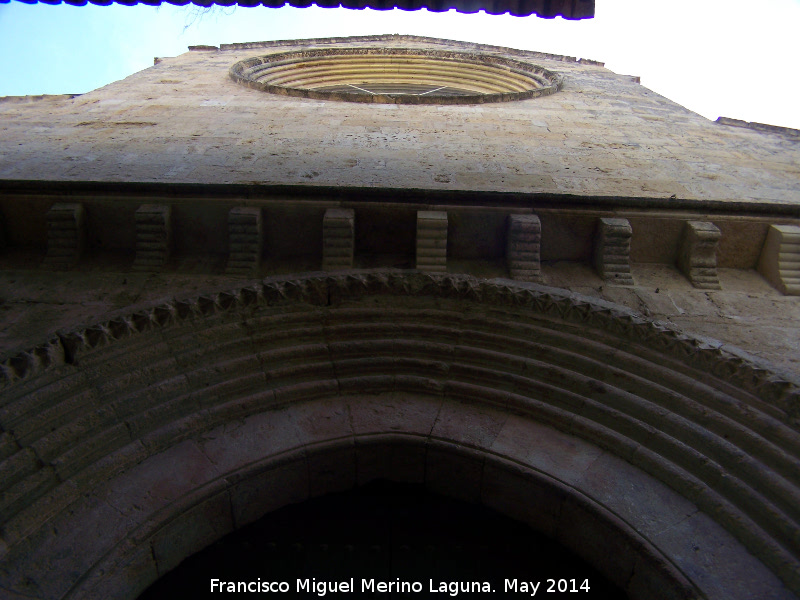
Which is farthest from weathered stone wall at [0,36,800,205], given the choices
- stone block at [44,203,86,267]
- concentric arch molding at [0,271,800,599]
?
concentric arch molding at [0,271,800,599]

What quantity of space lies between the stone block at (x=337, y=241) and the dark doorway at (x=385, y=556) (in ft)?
5.12

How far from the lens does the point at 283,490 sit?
339 centimetres

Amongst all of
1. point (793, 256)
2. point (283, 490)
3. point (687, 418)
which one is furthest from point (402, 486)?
point (793, 256)

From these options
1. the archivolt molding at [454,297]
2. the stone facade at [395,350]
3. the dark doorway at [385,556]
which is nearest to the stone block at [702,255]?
the stone facade at [395,350]

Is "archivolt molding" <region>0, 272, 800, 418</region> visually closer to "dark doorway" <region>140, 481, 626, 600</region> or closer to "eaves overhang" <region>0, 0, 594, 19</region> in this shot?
"dark doorway" <region>140, 481, 626, 600</region>

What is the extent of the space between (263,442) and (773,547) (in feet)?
8.48

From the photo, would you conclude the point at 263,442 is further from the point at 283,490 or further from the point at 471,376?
the point at 471,376

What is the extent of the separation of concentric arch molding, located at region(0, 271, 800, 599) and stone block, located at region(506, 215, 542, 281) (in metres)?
0.36

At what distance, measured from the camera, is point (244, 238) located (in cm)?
434

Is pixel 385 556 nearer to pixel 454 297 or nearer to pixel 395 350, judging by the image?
pixel 395 350

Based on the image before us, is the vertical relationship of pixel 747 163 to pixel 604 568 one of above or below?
above

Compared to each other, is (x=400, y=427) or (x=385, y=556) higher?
(x=400, y=427)

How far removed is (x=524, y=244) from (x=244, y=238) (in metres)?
2.00

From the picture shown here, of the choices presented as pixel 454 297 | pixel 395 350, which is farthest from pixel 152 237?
pixel 454 297
